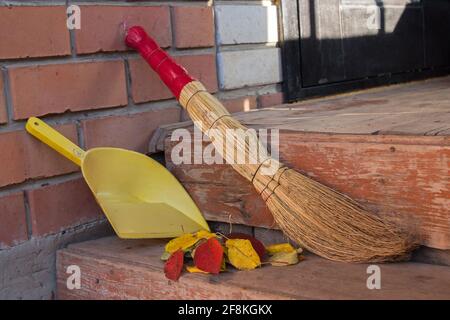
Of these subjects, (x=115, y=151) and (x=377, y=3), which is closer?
(x=115, y=151)

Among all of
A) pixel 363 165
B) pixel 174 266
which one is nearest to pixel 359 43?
pixel 363 165

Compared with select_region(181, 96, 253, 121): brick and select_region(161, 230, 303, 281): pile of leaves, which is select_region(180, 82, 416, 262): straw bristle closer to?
select_region(161, 230, 303, 281): pile of leaves

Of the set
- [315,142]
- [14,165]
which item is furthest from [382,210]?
[14,165]

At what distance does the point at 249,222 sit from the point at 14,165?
1.63 feet

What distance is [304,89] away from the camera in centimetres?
210

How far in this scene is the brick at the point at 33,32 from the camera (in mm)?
1328

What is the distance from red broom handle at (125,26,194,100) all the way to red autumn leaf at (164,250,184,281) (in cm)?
42

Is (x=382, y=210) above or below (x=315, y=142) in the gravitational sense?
below

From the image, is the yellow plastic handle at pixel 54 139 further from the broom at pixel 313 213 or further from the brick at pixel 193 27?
the brick at pixel 193 27

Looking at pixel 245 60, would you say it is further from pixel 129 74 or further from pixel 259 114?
pixel 129 74

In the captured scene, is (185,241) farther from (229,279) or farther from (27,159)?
(27,159)

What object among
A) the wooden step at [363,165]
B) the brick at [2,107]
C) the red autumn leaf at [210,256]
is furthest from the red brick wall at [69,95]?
the red autumn leaf at [210,256]

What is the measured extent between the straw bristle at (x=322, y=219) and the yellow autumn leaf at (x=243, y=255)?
0.09m

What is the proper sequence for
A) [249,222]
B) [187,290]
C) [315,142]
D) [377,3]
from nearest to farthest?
[187,290]
[315,142]
[249,222]
[377,3]
